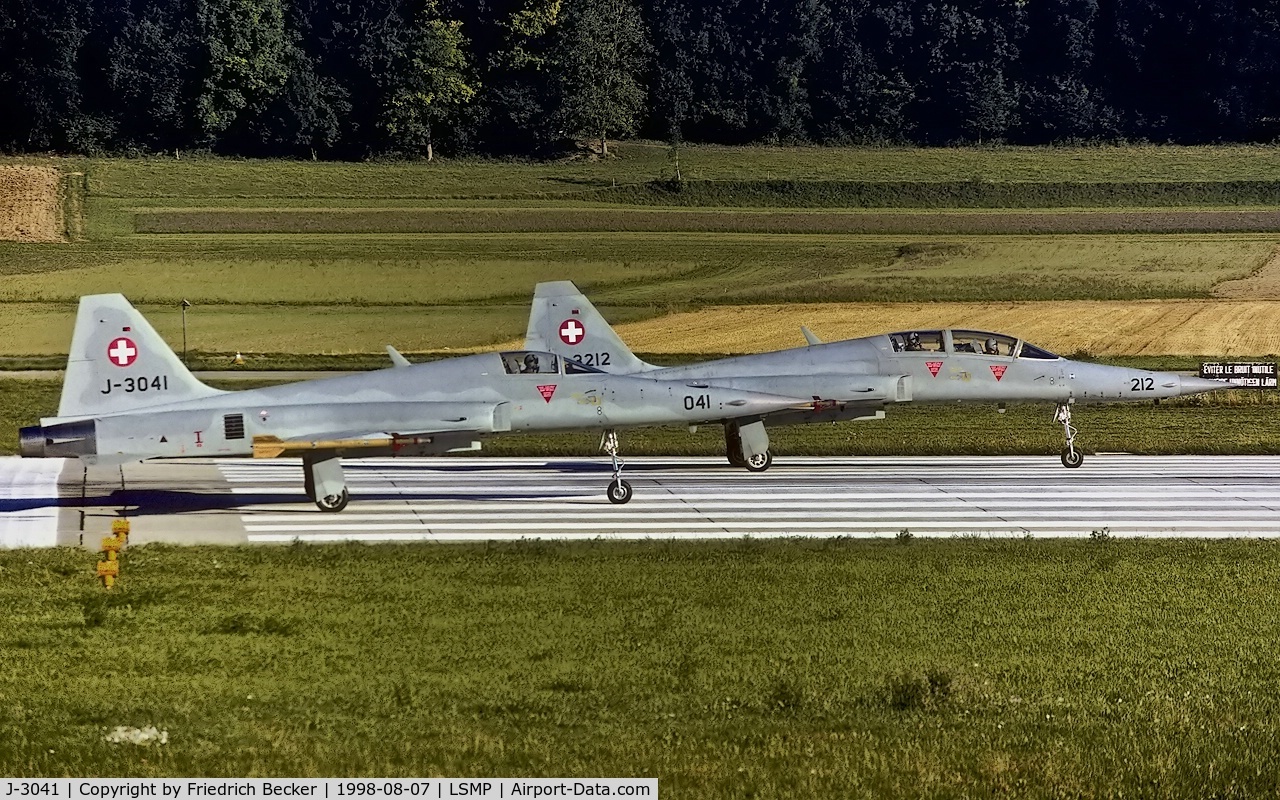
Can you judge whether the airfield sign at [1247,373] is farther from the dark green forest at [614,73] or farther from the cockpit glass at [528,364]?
the dark green forest at [614,73]

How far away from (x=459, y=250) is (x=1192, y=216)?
1269 inches

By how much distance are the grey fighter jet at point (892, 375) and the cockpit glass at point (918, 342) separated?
0.02 m

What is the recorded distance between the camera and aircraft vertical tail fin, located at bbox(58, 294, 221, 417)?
2266cm

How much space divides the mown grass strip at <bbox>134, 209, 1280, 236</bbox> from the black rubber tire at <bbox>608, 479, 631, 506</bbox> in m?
39.3

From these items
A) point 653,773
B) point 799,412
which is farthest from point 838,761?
point 799,412

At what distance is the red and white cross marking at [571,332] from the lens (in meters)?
29.8

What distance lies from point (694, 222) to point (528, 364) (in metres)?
42.4

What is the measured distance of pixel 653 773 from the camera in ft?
34.2

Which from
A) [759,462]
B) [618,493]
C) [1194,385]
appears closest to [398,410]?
[618,493]

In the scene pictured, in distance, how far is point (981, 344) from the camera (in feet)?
95.8

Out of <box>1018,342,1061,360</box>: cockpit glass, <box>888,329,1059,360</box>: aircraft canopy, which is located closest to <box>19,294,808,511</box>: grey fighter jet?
<box>888,329,1059,360</box>: aircraft canopy

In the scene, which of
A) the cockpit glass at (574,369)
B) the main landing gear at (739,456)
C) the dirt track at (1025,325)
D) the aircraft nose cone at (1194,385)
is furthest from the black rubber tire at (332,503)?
the dirt track at (1025,325)

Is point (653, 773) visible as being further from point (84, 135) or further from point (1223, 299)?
point (84, 135)

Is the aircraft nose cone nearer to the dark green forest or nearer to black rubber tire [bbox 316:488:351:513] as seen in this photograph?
black rubber tire [bbox 316:488:351:513]
